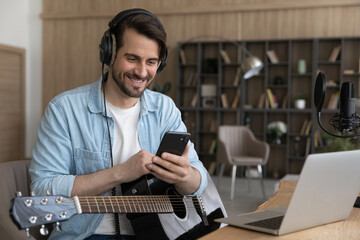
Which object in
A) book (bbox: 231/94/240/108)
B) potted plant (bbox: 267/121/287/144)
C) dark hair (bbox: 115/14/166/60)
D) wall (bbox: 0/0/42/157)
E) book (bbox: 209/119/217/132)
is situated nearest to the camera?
dark hair (bbox: 115/14/166/60)

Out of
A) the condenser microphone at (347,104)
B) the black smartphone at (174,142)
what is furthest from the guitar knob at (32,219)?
the condenser microphone at (347,104)

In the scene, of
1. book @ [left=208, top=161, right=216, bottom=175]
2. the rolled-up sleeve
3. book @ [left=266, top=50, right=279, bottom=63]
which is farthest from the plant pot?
the rolled-up sleeve

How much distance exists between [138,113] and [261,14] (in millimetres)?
6108

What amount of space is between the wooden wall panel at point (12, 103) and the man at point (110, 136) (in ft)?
22.4

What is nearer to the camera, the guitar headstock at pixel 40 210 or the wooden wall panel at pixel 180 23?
the guitar headstock at pixel 40 210

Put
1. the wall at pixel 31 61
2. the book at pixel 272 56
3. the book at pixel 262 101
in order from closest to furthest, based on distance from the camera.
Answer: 1. the book at pixel 272 56
2. the book at pixel 262 101
3. the wall at pixel 31 61

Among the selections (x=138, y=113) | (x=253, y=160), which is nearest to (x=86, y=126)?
(x=138, y=113)

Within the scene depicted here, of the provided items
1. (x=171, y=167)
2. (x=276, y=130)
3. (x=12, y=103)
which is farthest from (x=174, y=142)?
(x=12, y=103)

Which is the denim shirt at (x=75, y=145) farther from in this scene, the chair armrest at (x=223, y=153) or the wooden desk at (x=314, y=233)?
the chair armrest at (x=223, y=153)

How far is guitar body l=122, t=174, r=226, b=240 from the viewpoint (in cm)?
164

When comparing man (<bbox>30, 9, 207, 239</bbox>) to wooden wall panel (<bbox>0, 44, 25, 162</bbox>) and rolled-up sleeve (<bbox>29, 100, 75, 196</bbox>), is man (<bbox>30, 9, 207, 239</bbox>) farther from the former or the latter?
wooden wall panel (<bbox>0, 44, 25, 162</bbox>)

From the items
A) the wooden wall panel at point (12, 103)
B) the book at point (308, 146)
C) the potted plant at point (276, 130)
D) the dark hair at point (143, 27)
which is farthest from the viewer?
the wooden wall panel at point (12, 103)

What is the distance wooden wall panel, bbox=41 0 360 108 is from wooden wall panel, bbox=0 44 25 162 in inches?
19.0

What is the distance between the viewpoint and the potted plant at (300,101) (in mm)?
7262
